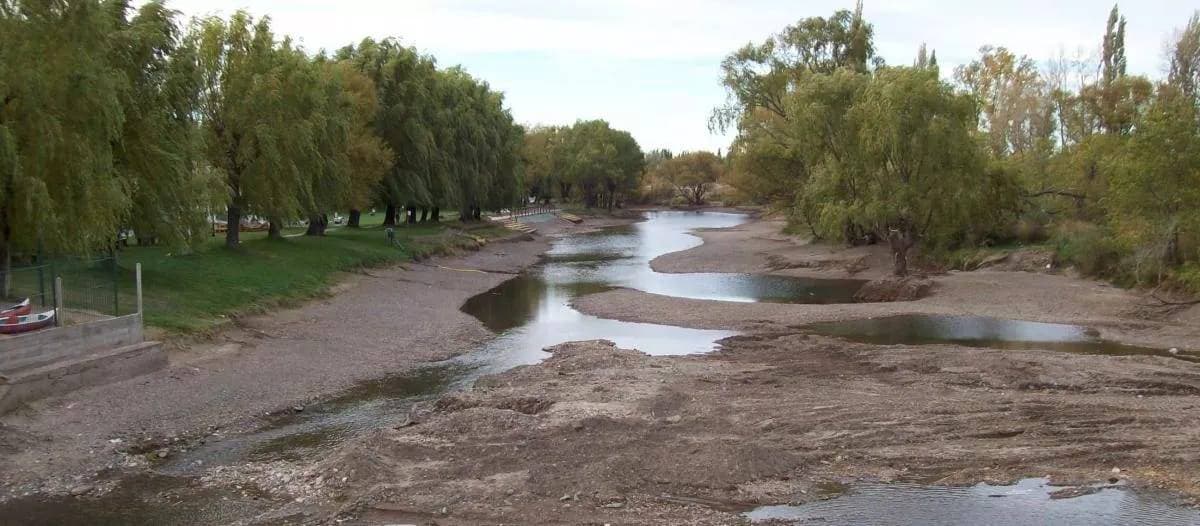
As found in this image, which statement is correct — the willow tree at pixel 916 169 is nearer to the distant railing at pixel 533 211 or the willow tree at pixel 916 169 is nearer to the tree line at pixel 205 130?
the tree line at pixel 205 130

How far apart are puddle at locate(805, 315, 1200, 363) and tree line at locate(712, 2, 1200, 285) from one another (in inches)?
271

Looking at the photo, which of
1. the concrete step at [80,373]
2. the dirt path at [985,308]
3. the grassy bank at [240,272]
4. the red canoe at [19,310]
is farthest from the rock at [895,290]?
the red canoe at [19,310]

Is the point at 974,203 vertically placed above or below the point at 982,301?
above

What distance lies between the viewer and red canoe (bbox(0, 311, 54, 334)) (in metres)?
17.8

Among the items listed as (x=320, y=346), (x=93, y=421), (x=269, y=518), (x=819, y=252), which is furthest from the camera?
(x=819, y=252)

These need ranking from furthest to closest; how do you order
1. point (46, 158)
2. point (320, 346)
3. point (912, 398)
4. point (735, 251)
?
point (735, 251), point (320, 346), point (46, 158), point (912, 398)

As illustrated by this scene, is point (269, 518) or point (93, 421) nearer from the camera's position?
point (269, 518)

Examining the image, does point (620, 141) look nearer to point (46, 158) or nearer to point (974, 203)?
point (974, 203)

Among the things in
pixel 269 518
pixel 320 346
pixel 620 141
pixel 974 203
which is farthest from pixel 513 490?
pixel 620 141

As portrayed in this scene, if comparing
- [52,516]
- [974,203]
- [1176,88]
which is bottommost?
[52,516]

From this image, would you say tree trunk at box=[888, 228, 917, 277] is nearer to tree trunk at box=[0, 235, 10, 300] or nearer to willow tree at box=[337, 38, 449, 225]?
willow tree at box=[337, 38, 449, 225]

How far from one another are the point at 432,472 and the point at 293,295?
70.5ft

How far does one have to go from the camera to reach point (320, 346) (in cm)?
2606

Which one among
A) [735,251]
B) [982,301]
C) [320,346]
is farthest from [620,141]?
[320,346]
